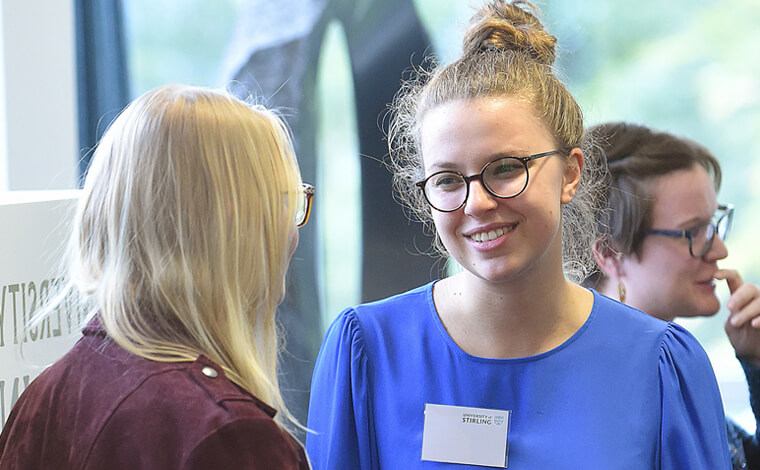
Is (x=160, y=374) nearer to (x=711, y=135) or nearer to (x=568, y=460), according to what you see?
(x=568, y=460)

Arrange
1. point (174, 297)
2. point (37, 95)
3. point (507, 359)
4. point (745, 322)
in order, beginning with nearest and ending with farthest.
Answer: point (174, 297) < point (507, 359) < point (745, 322) < point (37, 95)

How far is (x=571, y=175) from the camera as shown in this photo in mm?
1580

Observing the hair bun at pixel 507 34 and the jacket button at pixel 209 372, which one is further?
the hair bun at pixel 507 34

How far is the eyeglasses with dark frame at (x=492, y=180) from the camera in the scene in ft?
4.70

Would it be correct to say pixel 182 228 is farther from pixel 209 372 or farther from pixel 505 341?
pixel 505 341

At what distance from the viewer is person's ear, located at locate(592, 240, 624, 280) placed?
2.06 metres

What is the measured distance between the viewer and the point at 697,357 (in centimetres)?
153

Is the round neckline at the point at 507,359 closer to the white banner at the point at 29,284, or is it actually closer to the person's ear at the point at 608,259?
the person's ear at the point at 608,259

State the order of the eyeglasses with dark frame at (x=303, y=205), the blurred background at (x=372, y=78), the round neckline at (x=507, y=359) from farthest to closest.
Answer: the blurred background at (x=372, y=78) → the round neckline at (x=507, y=359) → the eyeglasses with dark frame at (x=303, y=205)

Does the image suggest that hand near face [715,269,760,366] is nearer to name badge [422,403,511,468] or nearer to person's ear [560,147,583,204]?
person's ear [560,147,583,204]

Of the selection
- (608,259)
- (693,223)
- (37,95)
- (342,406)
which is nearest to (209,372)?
(342,406)

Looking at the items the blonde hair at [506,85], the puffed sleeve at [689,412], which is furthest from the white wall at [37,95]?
the puffed sleeve at [689,412]

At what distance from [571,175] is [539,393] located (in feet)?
1.40

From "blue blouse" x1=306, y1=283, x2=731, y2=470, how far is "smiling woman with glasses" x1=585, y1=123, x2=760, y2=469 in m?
0.45
